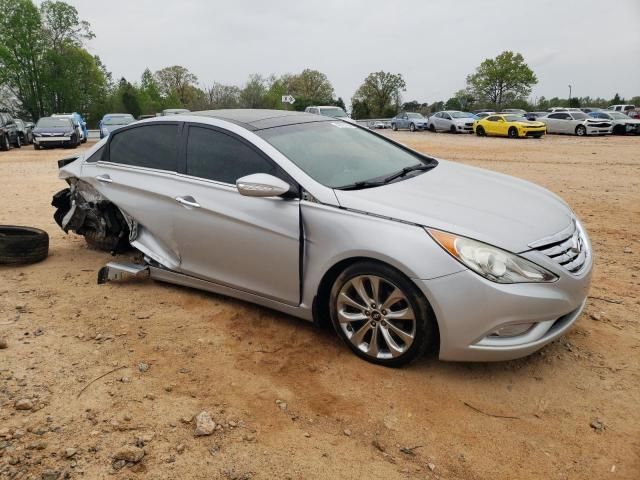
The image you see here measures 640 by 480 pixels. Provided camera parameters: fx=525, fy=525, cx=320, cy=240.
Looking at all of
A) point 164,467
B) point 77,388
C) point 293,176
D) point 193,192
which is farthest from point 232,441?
point 193,192

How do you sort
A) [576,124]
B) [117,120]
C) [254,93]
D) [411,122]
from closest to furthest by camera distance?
[117,120], [576,124], [411,122], [254,93]

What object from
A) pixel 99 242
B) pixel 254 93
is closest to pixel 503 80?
pixel 254 93

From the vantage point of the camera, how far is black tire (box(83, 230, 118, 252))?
5.34 meters

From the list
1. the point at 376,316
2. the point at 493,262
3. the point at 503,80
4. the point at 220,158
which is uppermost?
the point at 503,80

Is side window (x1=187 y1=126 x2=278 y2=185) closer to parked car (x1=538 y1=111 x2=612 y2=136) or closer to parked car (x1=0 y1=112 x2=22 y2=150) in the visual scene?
parked car (x1=0 y1=112 x2=22 y2=150)

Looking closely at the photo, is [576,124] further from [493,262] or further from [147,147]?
[493,262]

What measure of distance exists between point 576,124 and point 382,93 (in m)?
44.9

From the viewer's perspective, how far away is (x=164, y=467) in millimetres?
2492

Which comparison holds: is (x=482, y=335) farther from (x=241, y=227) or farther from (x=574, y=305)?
(x=241, y=227)

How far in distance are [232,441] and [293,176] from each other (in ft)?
5.70

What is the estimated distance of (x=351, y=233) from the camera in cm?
324

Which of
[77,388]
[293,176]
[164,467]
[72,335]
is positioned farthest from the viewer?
[72,335]

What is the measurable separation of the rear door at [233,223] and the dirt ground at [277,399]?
0.39 meters

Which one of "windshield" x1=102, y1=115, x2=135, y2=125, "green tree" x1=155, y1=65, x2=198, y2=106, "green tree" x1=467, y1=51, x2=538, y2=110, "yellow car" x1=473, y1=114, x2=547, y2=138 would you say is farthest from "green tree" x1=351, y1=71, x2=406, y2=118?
"windshield" x1=102, y1=115, x2=135, y2=125
